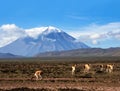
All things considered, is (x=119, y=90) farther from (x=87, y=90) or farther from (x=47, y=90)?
(x=47, y=90)

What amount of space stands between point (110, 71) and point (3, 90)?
24.7 meters

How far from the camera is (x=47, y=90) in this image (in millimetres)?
26812

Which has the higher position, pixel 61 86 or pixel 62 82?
pixel 62 82

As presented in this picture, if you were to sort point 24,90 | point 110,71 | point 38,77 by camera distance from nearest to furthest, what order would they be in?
point 24,90 → point 38,77 → point 110,71

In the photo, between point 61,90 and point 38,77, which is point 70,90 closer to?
point 61,90

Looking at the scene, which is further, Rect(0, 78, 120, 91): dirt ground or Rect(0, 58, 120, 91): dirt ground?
Rect(0, 58, 120, 91): dirt ground

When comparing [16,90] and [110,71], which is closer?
[16,90]

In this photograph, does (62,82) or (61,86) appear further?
(62,82)

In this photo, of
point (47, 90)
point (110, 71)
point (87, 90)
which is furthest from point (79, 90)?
point (110, 71)

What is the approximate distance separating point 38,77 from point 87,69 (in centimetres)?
1313

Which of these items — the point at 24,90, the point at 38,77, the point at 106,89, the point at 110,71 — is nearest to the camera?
the point at 24,90

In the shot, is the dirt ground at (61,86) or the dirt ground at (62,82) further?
the dirt ground at (62,82)

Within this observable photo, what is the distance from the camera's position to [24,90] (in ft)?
87.4

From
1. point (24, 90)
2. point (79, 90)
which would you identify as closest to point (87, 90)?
point (79, 90)
